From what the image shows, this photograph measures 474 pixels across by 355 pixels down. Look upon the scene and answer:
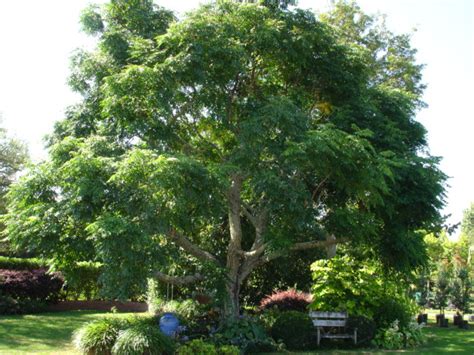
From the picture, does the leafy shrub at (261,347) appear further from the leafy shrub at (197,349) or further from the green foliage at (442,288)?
the green foliage at (442,288)

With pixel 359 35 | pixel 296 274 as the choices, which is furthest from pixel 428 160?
pixel 359 35

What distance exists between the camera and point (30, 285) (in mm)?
19984

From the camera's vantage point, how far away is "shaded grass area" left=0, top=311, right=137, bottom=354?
11.4 m

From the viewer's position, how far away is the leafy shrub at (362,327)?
13.0 m

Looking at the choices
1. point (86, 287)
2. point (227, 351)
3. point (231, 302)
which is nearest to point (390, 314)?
point (231, 302)

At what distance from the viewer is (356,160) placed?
36.7 feet

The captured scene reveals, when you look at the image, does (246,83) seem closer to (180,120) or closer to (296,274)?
(180,120)

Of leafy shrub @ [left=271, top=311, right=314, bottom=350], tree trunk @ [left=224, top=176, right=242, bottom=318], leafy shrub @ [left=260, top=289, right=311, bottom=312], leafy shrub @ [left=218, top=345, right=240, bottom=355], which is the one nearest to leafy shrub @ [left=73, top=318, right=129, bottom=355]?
leafy shrub @ [left=218, top=345, right=240, bottom=355]

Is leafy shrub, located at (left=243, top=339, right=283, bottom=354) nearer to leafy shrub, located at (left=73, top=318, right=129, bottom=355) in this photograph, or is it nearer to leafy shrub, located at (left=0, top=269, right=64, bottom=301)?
leafy shrub, located at (left=73, top=318, right=129, bottom=355)

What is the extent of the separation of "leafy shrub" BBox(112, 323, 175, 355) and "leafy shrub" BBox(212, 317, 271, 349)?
1.78 m

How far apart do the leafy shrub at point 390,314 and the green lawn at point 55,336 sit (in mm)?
865

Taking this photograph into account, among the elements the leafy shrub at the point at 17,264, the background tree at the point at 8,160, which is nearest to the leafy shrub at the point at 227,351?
the leafy shrub at the point at 17,264

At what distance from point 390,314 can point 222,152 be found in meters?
6.60

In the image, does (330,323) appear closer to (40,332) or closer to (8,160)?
(40,332)
